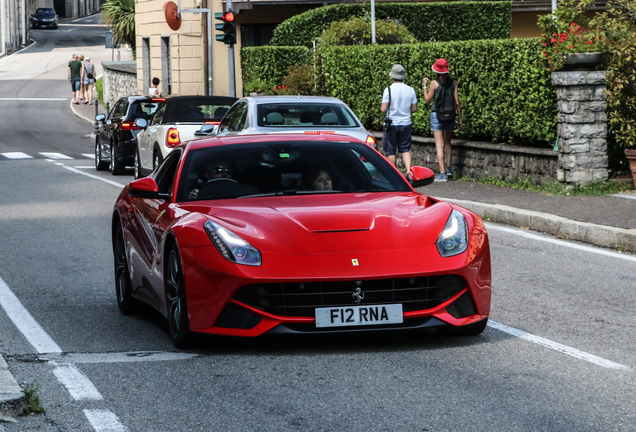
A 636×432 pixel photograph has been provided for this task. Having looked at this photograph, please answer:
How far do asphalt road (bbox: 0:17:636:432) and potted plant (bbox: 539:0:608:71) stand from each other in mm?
5625

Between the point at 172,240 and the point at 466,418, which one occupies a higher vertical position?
the point at 172,240

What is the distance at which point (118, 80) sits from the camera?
49750 mm

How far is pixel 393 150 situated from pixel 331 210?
1162 centimetres

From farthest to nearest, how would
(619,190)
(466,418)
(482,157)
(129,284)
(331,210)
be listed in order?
(482,157)
(619,190)
(129,284)
(331,210)
(466,418)

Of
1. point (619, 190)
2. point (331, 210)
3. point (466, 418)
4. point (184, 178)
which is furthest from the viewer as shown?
point (619, 190)

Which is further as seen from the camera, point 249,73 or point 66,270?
point 249,73

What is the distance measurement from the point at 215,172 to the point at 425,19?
30.0m

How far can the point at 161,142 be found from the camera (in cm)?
1909

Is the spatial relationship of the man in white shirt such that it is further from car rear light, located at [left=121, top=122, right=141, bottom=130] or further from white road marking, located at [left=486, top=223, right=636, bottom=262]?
car rear light, located at [left=121, top=122, right=141, bottom=130]

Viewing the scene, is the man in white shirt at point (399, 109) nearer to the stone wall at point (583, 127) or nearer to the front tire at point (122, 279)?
the stone wall at point (583, 127)

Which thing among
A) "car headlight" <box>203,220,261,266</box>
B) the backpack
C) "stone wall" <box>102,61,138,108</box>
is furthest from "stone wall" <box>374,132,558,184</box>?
"stone wall" <box>102,61,138,108</box>

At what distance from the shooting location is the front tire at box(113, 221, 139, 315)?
8.26m

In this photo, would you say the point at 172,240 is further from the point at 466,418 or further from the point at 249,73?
the point at 249,73

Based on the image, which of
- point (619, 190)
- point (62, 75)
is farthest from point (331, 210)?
point (62, 75)
